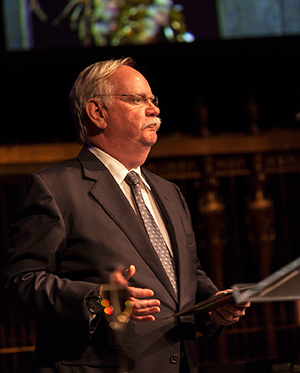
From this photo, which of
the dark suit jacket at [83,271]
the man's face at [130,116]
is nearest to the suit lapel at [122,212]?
the dark suit jacket at [83,271]

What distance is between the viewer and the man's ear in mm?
2027

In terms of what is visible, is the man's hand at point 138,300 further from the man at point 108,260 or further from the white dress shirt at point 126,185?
the white dress shirt at point 126,185

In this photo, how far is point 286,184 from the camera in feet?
14.6

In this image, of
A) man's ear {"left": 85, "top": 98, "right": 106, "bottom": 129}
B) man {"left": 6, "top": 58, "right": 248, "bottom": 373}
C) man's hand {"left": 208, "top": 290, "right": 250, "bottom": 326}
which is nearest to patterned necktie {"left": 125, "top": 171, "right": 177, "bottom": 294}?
man {"left": 6, "top": 58, "right": 248, "bottom": 373}

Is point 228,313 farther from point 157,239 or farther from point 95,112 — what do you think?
point 95,112

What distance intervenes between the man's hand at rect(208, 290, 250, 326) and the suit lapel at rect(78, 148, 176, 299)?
152 millimetres

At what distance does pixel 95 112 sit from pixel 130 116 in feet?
0.39

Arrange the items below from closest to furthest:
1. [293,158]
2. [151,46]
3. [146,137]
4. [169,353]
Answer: [169,353] → [146,137] → [293,158] → [151,46]

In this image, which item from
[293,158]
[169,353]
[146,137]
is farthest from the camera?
[293,158]

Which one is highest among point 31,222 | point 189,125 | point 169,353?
point 189,125

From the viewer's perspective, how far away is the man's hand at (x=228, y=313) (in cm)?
178

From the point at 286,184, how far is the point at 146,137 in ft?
8.74

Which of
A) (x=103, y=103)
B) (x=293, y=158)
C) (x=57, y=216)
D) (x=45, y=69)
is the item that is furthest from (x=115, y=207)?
(x=45, y=69)

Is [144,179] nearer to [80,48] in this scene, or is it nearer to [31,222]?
[31,222]
